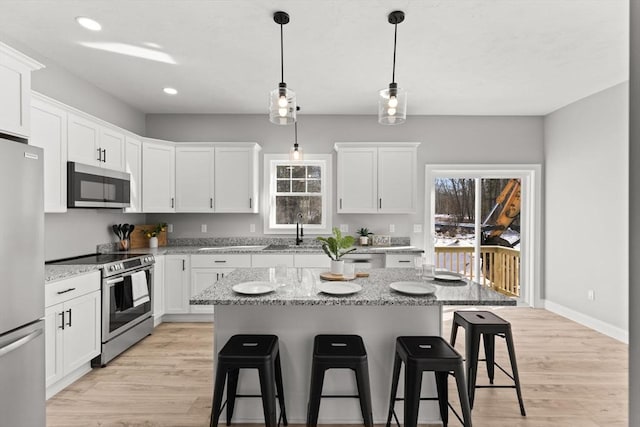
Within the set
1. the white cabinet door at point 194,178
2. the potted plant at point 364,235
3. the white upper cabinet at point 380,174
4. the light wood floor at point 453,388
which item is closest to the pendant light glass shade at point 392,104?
the light wood floor at point 453,388

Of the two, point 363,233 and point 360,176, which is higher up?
point 360,176

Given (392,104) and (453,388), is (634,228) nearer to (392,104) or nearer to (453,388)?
(392,104)

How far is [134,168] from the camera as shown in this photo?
13.2 ft

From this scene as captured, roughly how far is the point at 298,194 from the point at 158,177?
1858 millimetres

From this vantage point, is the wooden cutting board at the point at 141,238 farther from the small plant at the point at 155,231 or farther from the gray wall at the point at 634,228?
the gray wall at the point at 634,228

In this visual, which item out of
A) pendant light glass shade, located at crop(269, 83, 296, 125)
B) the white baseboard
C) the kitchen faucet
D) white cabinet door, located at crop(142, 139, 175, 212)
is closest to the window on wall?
the kitchen faucet

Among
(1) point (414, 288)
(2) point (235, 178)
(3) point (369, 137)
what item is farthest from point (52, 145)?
(3) point (369, 137)

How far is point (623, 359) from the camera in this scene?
315 cm

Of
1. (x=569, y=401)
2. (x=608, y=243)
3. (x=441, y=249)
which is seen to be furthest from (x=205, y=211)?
(x=608, y=243)

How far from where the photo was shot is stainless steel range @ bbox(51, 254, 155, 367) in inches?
119

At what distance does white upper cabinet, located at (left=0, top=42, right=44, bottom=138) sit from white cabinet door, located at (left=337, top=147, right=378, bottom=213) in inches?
126

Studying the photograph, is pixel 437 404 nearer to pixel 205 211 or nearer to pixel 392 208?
pixel 392 208

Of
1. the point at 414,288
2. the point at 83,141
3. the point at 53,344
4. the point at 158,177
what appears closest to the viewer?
the point at 414,288

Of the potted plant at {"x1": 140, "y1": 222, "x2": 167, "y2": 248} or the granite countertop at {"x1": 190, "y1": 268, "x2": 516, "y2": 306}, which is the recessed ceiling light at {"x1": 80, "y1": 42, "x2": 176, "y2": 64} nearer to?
the granite countertop at {"x1": 190, "y1": 268, "x2": 516, "y2": 306}
